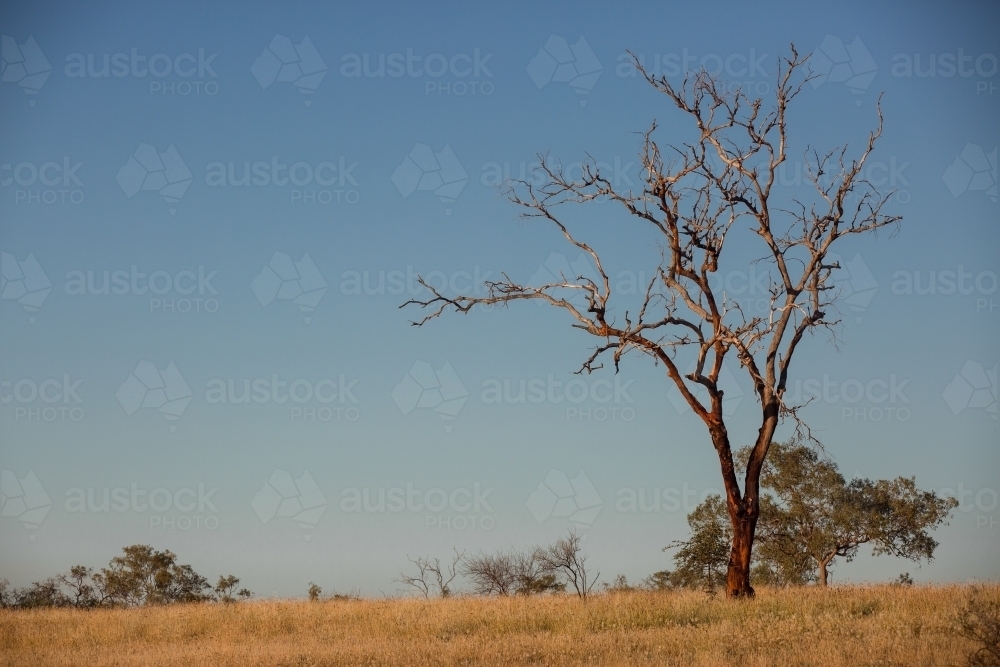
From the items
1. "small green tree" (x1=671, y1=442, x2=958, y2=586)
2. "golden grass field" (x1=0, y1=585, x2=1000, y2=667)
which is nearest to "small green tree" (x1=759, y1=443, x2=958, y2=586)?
"small green tree" (x1=671, y1=442, x2=958, y2=586)

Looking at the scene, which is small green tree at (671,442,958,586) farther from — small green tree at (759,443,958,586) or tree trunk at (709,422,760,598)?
tree trunk at (709,422,760,598)

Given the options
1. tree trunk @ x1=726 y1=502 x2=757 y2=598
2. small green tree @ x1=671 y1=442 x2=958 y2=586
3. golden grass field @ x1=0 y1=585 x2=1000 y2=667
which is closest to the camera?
golden grass field @ x1=0 y1=585 x2=1000 y2=667

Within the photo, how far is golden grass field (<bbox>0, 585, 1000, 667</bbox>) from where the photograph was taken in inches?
613

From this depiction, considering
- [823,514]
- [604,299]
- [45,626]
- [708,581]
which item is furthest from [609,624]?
[823,514]

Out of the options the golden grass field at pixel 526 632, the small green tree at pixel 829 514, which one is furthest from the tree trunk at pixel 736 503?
the small green tree at pixel 829 514

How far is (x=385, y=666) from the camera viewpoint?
15.5 m

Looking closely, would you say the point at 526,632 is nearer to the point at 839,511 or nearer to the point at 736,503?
the point at 736,503

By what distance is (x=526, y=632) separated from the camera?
1902 cm

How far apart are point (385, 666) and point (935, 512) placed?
30.4 metres

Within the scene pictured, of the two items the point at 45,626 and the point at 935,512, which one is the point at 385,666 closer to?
the point at 45,626

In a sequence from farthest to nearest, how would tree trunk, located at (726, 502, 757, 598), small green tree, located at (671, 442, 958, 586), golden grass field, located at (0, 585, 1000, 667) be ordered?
1. small green tree, located at (671, 442, 958, 586)
2. tree trunk, located at (726, 502, 757, 598)
3. golden grass field, located at (0, 585, 1000, 667)

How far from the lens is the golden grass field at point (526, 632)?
51.1ft

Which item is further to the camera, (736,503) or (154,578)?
(154,578)

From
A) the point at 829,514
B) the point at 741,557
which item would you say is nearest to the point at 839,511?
the point at 829,514
